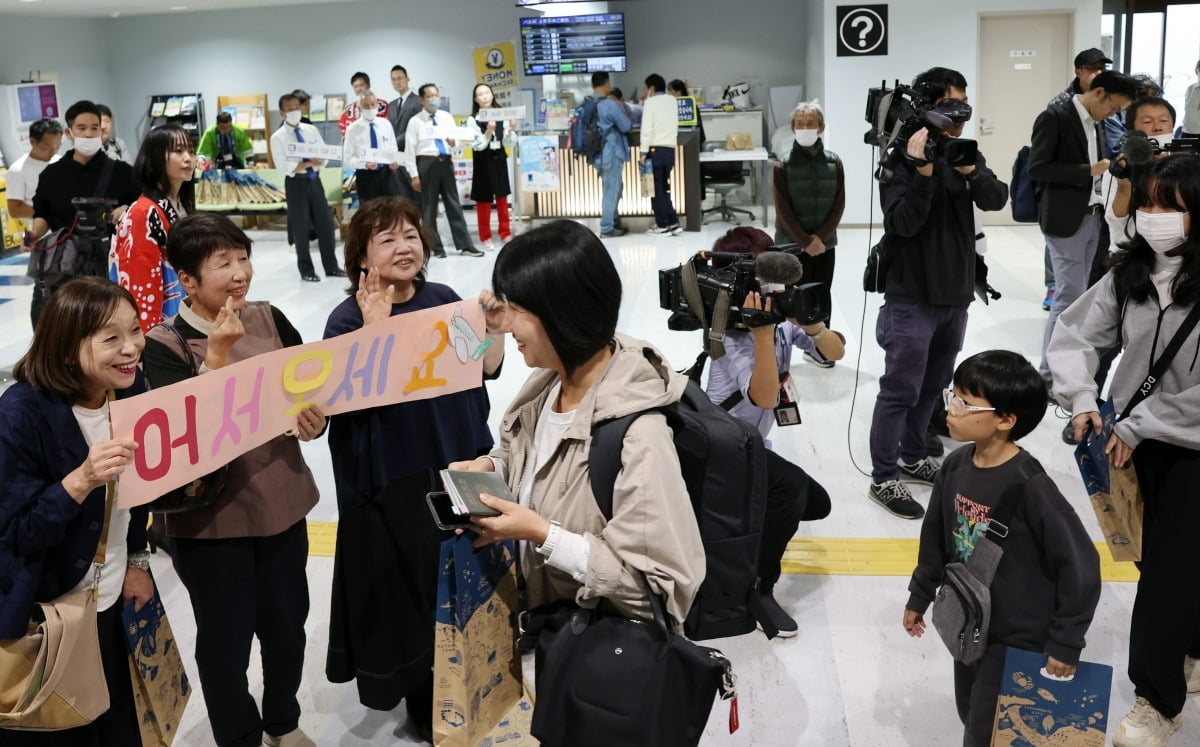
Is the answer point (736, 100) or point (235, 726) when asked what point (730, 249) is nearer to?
point (235, 726)

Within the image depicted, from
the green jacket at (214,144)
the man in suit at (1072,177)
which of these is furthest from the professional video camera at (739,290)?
the green jacket at (214,144)

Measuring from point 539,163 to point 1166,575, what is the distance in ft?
32.5

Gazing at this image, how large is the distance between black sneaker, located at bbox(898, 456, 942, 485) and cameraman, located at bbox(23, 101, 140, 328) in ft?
12.4

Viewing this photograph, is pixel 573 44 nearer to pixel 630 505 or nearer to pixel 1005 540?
pixel 1005 540

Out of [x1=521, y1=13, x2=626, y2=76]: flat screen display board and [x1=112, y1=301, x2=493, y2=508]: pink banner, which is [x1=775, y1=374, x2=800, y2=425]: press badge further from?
[x1=521, y1=13, x2=626, y2=76]: flat screen display board

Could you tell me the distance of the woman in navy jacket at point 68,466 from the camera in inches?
82.0

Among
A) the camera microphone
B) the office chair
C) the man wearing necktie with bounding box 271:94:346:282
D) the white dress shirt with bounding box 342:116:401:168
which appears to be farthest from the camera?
the office chair

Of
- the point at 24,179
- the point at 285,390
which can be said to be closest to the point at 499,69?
the point at 24,179

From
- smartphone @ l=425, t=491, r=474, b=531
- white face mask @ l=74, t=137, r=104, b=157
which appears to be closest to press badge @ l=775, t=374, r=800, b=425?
smartphone @ l=425, t=491, r=474, b=531

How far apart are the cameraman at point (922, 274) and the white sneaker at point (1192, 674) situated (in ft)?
4.45

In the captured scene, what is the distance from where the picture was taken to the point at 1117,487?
108 inches

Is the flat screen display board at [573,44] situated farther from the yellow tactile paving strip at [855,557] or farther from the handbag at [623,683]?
the handbag at [623,683]

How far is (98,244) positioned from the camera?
5223 millimetres

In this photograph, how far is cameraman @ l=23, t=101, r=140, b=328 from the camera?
535 centimetres
